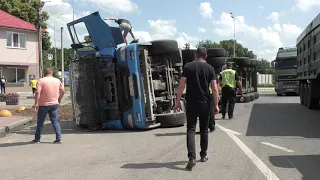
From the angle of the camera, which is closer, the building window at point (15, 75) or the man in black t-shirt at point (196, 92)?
the man in black t-shirt at point (196, 92)

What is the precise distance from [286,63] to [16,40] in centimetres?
2506

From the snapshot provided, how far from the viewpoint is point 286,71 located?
26.4 meters

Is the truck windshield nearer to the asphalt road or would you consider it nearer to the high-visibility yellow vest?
the high-visibility yellow vest

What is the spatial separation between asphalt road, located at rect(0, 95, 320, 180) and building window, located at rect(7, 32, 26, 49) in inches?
1128

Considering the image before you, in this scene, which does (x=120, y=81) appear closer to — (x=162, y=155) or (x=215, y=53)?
(x=162, y=155)

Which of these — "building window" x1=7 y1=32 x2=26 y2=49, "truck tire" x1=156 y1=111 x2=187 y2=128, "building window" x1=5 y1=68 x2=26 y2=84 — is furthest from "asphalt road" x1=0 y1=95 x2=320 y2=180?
"building window" x1=7 y1=32 x2=26 y2=49

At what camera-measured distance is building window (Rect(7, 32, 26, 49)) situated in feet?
119

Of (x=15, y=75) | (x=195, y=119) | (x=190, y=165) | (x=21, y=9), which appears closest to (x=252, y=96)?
(x=195, y=119)

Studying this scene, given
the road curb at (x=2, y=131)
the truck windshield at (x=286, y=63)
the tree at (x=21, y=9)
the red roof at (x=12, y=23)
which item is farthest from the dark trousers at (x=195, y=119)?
the tree at (x=21, y=9)

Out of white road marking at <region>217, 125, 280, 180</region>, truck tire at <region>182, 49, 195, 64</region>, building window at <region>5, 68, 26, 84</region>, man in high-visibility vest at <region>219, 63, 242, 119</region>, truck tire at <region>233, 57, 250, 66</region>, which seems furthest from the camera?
building window at <region>5, 68, 26, 84</region>

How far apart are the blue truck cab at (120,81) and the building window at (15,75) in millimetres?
28440

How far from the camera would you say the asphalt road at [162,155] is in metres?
5.52

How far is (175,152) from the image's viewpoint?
698 centimetres

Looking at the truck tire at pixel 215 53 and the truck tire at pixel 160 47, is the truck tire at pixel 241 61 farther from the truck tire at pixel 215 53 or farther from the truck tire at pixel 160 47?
the truck tire at pixel 160 47
